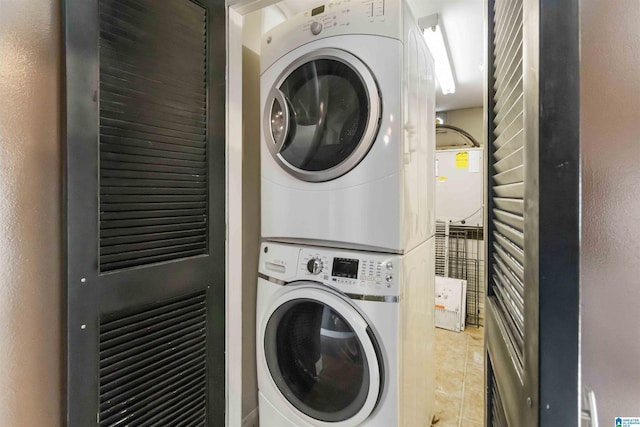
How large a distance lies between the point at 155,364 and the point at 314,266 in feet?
2.13

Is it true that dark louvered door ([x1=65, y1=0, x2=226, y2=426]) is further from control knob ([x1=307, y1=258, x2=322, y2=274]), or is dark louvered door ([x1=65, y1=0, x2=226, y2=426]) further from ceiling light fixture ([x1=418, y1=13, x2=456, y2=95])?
ceiling light fixture ([x1=418, y1=13, x2=456, y2=95])

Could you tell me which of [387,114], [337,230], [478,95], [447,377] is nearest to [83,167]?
[337,230]

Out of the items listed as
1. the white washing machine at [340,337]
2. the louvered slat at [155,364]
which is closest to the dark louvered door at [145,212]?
the louvered slat at [155,364]

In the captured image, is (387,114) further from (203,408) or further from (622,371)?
(203,408)

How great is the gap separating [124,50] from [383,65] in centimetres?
86

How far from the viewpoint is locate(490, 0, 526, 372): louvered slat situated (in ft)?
2.01

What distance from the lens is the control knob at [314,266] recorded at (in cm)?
125

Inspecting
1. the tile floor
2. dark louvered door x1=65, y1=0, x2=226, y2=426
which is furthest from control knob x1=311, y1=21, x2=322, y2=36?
the tile floor

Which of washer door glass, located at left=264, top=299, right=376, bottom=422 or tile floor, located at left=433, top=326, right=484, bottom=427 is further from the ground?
washer door glass, located at left=264, top=299, right=376, bottom=422

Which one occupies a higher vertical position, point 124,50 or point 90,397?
point 124,50

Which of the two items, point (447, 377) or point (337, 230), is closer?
point (337, 230)

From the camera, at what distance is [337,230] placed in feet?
4.03

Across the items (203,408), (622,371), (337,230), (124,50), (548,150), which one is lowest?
(203,408)

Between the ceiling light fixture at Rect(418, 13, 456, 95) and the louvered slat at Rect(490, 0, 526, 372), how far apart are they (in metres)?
1.34
